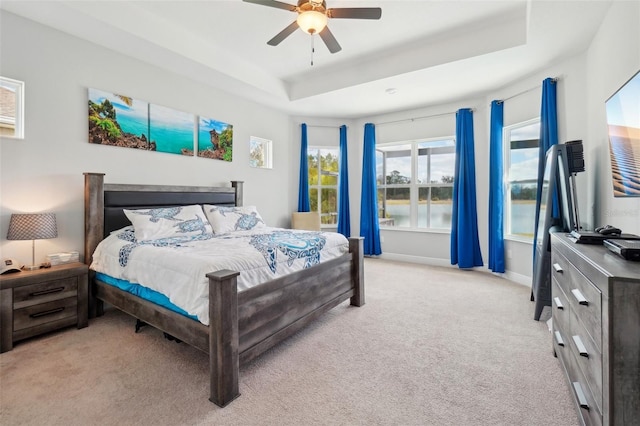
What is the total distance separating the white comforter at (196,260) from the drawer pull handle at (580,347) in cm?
172

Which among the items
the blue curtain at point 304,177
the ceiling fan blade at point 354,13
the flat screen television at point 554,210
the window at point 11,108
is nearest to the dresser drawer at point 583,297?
the flat screen television at point 554,210

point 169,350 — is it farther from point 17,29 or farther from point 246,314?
point 17,29

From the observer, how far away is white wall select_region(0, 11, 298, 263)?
8.29 ft

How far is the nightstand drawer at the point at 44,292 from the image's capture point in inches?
90.0

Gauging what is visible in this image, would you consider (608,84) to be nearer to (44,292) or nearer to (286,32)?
(286,32)

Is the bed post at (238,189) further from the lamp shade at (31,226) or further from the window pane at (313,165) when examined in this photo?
the lamp shade at (31,226)

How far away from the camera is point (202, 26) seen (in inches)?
124

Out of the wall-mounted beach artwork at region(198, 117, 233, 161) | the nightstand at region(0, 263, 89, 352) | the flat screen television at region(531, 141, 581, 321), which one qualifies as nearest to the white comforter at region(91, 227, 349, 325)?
the nightstand at region(0, 263, 89, 352)

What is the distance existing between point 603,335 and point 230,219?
323 cm

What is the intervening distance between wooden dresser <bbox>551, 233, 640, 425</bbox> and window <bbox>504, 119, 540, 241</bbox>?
9.39ft

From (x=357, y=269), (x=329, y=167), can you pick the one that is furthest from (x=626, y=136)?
(x=329, y=167)

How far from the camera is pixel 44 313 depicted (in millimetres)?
2424

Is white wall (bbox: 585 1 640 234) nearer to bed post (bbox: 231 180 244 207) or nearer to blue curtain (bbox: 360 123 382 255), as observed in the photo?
blue curtain (bbox: 360 123 382 255)

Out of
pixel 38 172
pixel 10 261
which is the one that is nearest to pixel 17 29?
pixel 38 172
